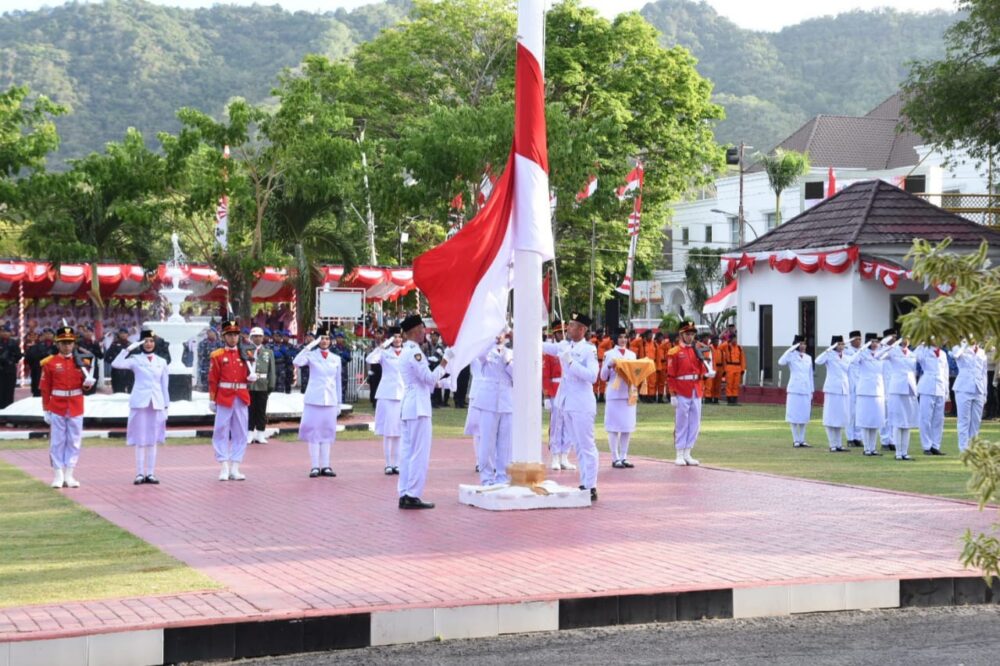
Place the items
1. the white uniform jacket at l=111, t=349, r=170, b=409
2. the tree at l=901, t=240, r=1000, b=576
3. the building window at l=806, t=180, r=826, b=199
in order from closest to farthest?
the tree at l=901, t=240, r=1000, b=576 < the white uniform jacket at l=111, t=349, r=170, b=409 < the building window at l=806, t=180, r=826, b=199

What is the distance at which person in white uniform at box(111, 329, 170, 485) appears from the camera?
15.9 metres

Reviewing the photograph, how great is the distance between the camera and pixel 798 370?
2283 cm

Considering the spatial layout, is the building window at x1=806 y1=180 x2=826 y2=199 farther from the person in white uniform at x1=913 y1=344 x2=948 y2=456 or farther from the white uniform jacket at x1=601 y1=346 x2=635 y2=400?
the white uniform jacket at x1=601 y1=346 x2=635 y2=400

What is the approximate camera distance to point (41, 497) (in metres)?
14.3

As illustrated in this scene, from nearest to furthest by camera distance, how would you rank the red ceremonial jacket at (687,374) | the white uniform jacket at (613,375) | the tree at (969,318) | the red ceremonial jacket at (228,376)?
the tree at (969,318) → the red ceremonial jacket at (228,376) → the white uniform jacket at (613,375) → the red ceremonial jacket at (687,374)

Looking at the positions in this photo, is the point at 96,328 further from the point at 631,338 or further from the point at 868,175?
the point at 868,175

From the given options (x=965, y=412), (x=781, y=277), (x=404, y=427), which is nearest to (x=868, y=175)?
(x=781, y=277)

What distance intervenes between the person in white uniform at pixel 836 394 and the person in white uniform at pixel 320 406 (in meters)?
8.67

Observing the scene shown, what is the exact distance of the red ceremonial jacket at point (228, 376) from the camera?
16.4 meters

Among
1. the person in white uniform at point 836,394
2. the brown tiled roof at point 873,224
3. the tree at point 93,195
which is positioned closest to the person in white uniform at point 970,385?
the person in white uniform at point 836,394

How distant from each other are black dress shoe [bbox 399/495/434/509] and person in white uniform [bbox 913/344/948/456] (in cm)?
1054

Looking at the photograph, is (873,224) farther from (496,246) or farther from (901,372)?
(496,246)

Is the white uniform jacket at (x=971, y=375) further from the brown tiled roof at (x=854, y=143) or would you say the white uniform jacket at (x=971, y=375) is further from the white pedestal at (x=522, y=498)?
the brown tiled roof at (x=854, y=143)

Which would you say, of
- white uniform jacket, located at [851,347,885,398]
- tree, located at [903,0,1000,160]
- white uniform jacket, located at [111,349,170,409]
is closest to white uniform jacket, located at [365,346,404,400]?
white uniform jacket, located at [111,349,170,409]
